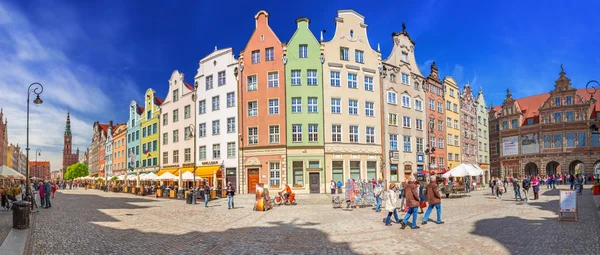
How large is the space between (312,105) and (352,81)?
17.5 ft

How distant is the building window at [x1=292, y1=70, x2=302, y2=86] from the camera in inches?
1543

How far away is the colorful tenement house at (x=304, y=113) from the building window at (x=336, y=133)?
117 centimetres

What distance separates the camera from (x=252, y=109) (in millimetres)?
40375

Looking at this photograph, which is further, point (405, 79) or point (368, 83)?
point (405, 79)

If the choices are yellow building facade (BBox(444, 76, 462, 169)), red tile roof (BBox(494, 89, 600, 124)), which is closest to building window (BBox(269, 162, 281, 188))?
yellow building facade (BBox(444, 76, 462, 169))

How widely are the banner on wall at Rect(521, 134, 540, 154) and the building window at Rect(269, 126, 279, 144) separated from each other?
52775 millimetres

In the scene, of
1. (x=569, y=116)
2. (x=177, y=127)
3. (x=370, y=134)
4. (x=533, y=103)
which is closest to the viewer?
(x=370, y=134)

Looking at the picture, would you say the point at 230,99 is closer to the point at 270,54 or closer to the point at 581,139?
the point at 270,54

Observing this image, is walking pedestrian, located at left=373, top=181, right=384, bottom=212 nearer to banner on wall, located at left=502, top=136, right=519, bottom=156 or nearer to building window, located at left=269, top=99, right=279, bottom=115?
building window, located at left=269, top=99, right=279, bottom=115

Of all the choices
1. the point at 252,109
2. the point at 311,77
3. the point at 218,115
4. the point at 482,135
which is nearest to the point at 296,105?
the point at 311,77

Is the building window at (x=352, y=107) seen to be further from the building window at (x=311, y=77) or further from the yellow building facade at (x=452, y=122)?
the yellow building facade at (x=452, y=122)

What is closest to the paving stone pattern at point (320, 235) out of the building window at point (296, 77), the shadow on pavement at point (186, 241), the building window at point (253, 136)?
the shadow on pavement at point (186, 241)

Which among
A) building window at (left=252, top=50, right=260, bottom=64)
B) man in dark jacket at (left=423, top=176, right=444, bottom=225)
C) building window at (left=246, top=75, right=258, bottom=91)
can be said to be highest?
building window at (left=252, top=50, right=260, bottom=64)

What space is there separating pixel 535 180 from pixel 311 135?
1945 cm
